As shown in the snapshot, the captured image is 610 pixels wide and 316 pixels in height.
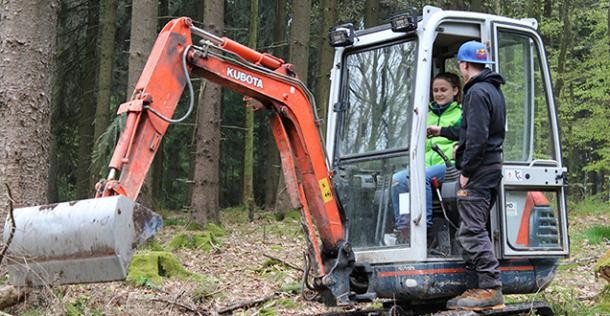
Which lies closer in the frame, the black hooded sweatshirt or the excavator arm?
the excavator arm

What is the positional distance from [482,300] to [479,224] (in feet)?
1.93

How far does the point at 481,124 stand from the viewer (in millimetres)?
5609

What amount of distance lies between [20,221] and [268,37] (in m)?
18.1

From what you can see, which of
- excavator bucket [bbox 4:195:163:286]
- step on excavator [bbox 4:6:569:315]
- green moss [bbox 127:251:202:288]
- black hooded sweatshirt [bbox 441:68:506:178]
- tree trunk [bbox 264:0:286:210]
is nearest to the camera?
excavator bucket [bbox 4:195:163:286]

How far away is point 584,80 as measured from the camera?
70.8ft

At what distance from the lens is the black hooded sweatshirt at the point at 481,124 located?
18.4 ft

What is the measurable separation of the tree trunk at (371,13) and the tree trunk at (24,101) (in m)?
14.1

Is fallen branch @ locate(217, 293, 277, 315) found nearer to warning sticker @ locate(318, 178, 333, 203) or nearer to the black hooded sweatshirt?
warning sticker @ locate(318, 178, 333, 203)

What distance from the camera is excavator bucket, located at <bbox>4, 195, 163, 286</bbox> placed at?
4.30m

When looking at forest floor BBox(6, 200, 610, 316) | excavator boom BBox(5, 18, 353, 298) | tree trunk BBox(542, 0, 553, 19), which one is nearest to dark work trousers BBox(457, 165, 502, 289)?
excavator boom BBox(5, 18, 353, 298)

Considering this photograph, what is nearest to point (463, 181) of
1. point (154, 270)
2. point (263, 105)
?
point (263, 105)

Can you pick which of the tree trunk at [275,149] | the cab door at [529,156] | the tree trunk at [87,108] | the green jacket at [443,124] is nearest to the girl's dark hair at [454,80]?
the green jacket at [443,124]

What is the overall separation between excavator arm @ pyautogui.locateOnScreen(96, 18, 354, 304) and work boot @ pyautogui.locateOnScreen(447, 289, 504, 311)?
3.16ft

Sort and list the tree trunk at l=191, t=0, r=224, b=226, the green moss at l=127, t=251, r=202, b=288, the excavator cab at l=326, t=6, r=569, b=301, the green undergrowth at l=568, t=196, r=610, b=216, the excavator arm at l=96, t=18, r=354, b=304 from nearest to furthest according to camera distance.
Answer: the excavator arm at l=96, t=18, r=354, b=304
the excavator cab at l=326, t=6, r=569, b=301
the green moss at l=127, t=251, r=202, b=288
the tree trunk at l=191, t=0, r=224, b=226
the green undergrowth at l=568, t=196, r=610, b=216
